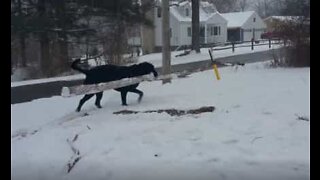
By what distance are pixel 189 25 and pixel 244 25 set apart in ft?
27.7

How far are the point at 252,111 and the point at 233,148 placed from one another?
7.60ft

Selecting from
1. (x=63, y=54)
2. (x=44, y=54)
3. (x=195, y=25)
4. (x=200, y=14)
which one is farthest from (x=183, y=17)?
(x=44, y=54)

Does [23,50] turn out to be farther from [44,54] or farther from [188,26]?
[188,26]

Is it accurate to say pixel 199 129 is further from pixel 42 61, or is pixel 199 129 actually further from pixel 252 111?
pixel 42 61

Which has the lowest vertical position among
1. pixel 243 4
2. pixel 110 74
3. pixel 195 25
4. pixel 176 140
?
pixel 176 140

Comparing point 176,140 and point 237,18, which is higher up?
point 237,18

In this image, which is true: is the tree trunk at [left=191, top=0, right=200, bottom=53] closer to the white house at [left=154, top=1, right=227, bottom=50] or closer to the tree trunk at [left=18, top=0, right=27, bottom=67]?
the white house at [left=154, top=1, right=227, bottom=50]

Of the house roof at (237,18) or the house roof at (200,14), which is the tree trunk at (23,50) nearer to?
the house roof at (200,14)

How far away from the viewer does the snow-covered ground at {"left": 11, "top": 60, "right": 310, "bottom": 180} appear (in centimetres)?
647

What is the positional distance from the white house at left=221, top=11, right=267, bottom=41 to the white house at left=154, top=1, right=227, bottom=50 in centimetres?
197

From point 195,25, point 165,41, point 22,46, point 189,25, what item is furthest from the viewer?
point 189,25

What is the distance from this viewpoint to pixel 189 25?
5466 cm

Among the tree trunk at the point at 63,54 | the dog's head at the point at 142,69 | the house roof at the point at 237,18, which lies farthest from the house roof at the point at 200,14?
the dog's head at the point at 142,69

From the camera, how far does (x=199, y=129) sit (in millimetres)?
8156
